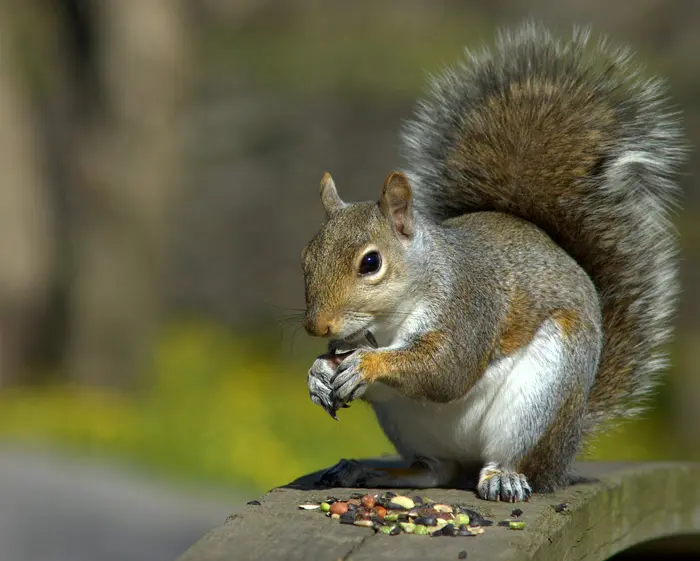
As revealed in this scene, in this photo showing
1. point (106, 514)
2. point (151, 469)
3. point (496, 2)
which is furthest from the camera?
point (496, 2)

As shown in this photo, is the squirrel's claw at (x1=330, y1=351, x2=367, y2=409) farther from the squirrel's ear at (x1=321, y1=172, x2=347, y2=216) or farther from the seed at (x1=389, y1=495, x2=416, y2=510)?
the squirrel's ear at (x1=321, y1=172, x2=347, y2=216)

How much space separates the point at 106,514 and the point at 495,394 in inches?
134

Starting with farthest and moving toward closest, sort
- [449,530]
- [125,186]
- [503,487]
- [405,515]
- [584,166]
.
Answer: [125,186] < [584,166] < [503,487] < [405,515] < [449,530]

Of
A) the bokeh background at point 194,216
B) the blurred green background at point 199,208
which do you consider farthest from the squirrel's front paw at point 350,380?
the blurred green background at point 199,208

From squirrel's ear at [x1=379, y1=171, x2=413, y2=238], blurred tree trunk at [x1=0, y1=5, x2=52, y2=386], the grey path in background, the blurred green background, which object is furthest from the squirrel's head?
blurred tree trunk at [x1=0, y1=5, x2=52, y2=386]

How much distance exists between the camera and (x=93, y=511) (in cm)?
571

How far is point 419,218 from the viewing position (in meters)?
2.77

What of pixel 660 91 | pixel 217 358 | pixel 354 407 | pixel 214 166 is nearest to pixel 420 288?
pixel 660 91

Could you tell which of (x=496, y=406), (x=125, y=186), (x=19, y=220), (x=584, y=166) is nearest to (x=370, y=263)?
(x=496, y=406)

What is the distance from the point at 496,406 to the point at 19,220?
672 cm

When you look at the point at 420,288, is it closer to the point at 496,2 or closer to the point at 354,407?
the point at 354,407

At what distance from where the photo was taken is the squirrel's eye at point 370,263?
8.36 ft

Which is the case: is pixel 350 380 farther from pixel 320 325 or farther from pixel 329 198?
pixel 329 198

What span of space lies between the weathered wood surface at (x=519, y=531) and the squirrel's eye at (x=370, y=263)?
0.48 metres
